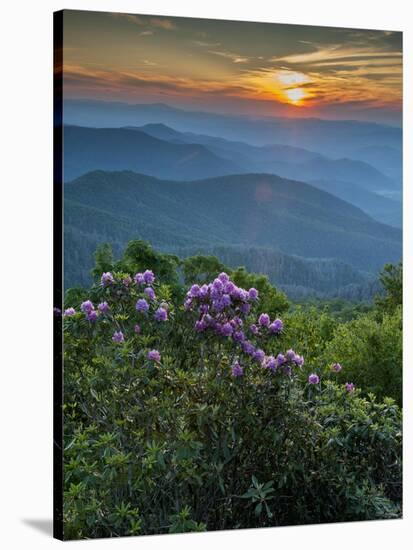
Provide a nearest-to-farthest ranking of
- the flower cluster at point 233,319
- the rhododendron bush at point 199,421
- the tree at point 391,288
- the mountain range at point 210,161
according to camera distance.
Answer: the rhododendron bush at point 199,421, the mountain range at point 210,161, the flower cluster at point 233,319, the tree at point 391,288

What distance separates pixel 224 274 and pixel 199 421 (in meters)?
0.92

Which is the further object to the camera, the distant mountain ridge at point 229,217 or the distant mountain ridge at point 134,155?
→ the distant mountain ridge at point 229,217

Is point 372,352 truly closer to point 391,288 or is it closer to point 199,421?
point 391,288

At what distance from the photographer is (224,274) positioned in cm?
722

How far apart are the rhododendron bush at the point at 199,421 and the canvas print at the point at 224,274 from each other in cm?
1

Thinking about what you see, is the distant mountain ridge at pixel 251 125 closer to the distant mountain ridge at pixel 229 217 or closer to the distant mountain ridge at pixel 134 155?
the distant mountain ridge at pixel 134 155

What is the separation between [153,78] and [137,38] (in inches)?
10.4

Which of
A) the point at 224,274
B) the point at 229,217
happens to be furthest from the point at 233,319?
the point at 229,217

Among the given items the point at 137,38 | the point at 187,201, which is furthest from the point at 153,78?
the point at 187,201

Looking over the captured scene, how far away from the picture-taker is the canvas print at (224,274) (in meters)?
6.89

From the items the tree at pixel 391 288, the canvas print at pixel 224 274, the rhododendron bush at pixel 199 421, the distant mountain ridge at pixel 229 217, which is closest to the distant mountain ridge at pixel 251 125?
the canvas print at pixel 224 274

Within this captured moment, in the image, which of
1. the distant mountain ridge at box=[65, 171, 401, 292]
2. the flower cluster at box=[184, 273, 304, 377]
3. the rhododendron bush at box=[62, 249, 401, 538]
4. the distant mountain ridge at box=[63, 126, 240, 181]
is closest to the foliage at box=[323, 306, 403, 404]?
the rhododendron bush at box=[62, 249, 401, 538]

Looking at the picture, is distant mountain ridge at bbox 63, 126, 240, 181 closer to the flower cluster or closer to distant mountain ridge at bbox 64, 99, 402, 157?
distant mountain ridge at bbox 64, 99, 402, 157
